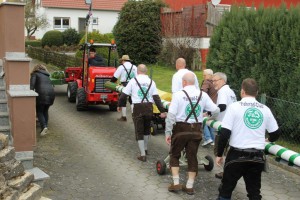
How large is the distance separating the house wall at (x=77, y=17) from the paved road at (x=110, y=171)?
117 feet

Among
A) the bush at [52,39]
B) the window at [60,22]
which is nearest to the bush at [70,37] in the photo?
the bush at [52,39]

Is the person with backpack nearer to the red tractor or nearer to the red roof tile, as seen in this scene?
the red tractor

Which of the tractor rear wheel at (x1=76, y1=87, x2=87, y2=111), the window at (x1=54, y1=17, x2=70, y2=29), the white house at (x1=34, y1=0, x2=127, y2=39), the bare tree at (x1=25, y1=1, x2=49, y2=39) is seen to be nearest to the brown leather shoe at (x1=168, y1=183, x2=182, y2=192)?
the tractor rear wheel at (x1=76, y1=87, x2=87, y2=111)

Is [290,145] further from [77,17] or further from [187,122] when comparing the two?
[77,17]

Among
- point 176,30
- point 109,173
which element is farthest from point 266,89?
point 176,30

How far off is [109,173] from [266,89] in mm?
4359

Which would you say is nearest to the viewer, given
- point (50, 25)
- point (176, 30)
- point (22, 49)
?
point (22, 49)

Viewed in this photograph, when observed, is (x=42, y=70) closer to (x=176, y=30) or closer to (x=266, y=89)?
(x=266, y=89)

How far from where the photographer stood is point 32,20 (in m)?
40.9

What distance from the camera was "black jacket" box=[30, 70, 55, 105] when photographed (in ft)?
32.0

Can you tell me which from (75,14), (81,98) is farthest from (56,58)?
(75,14)

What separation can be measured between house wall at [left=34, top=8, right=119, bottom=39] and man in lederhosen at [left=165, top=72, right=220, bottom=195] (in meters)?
39.4

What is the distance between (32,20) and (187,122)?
1477 inches

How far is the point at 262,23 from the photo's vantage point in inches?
383
